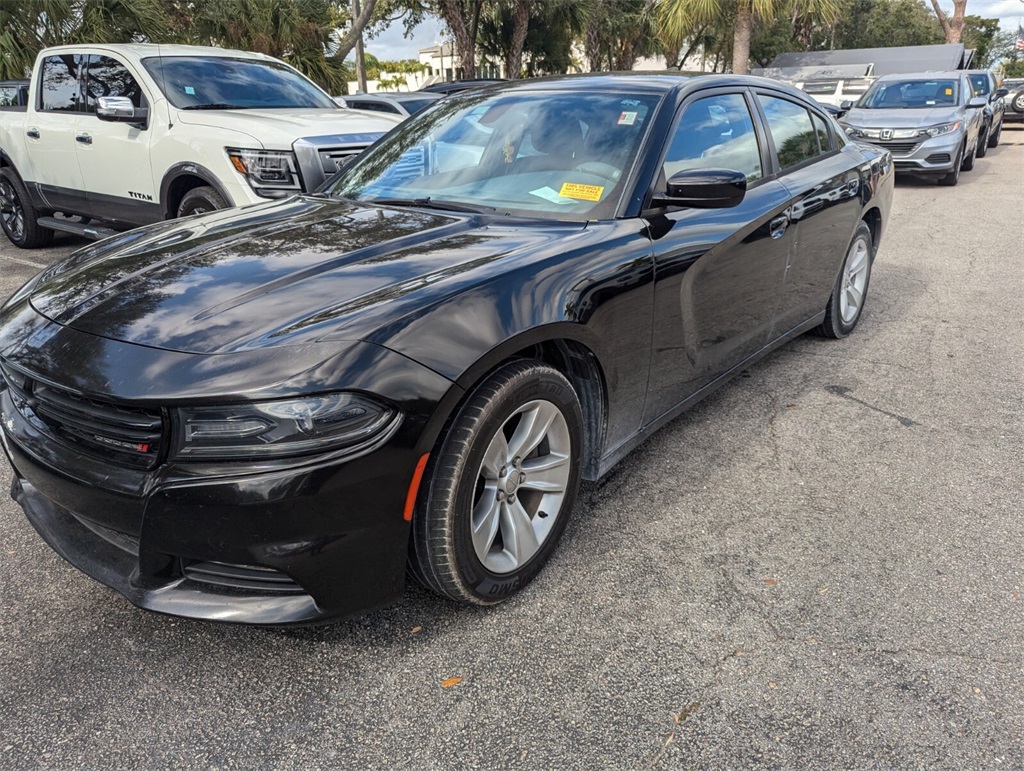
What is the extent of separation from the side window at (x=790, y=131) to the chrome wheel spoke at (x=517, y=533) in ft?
7.91

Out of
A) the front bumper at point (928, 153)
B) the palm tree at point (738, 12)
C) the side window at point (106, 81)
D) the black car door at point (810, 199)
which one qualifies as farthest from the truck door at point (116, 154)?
the palm tree at point (738, 12)

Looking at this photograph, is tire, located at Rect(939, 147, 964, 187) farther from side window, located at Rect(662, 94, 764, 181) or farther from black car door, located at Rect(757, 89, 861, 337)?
side window, located at Rect(662, 94, 764, 181)

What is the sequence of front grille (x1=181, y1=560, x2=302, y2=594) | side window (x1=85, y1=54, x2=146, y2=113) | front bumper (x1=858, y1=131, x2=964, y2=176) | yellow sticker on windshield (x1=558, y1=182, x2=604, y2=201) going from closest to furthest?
front grille (x1=181, y1=560, x2=302, y2=594) < yellow sticker on windshield (x1=558, y1=182, x2=604, y2=201) < side window (x1=85, y1=54, x2=146, y2=113) < front bumper (x1=858, y1=131, x2=964, y2=176)

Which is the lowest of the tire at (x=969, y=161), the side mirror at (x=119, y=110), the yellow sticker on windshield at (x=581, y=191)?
the tire at (x=969, y=161)

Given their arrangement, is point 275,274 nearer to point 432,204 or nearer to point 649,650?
point 432,204

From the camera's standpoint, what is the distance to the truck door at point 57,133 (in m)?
7.04

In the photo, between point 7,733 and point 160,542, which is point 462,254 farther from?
point 7,733

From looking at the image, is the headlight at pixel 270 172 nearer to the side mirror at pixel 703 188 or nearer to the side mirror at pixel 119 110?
the side mirror at pixel 119 110

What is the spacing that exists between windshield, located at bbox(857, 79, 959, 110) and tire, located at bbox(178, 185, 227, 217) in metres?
11.3

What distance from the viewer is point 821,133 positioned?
4688 mm

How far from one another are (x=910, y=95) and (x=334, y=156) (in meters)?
11.2

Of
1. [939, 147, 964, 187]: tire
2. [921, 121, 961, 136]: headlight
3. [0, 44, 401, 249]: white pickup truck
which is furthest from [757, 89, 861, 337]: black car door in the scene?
[939, 147, 964, 187]: tire

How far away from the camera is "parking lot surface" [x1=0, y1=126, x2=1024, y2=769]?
6.79ft

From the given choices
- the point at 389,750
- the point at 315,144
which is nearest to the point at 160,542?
the point at 389,750
